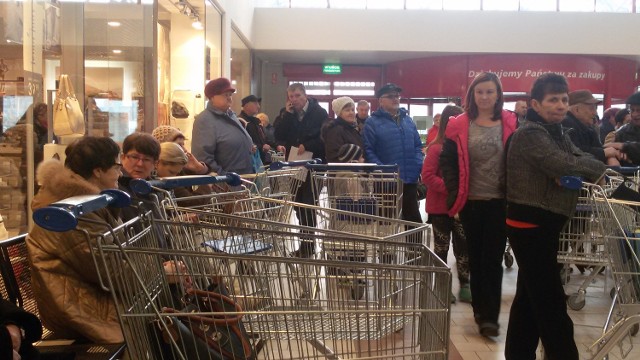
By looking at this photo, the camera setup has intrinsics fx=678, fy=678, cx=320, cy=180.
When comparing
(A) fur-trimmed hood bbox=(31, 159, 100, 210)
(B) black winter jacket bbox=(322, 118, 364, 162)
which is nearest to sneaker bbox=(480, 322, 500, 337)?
(B) black winter jacket bbox=(322, 118, 364, 162)

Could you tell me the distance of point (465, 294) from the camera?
524 cm

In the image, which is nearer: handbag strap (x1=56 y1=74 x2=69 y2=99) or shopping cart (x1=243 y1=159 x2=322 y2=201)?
shopping cart (x1=243 y1=159 x2=322 y2=201)

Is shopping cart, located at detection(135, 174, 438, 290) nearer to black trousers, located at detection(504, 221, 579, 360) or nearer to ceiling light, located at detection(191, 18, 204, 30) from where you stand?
black trousers, located at detection(504, 221, 579, 360)

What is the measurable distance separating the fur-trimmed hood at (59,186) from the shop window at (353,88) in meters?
17.7

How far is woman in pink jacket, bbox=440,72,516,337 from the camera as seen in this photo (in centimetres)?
411

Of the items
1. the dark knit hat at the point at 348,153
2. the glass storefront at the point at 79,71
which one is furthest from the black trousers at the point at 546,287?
the glass storefront at the point at 79,71

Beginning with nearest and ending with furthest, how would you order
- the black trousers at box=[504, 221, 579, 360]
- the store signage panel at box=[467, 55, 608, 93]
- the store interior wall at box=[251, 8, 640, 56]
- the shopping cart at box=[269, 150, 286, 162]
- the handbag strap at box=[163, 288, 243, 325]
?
the handbag strap at box=[163, 288, 243, 325] < the black trousers at box=[504, 221, 579, 360] < the shopping cart at box=[269, 150, 286, 162] < the store interior wall at box=[251, 8, 640, 56] < the store signage panel at box=[467, 55, 608, 93]

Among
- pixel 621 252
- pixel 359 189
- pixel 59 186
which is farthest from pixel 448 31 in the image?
pixel 59 186

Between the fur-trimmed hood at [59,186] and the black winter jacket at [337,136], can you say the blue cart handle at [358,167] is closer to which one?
the black winter jacket at [337,136]

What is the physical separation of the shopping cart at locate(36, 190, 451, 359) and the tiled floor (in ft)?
6.29

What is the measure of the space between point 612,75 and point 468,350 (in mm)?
15572

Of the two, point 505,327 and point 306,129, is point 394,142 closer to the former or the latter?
point 505,327

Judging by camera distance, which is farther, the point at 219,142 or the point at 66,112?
the point at 219,142

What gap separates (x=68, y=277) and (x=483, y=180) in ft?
8.42
